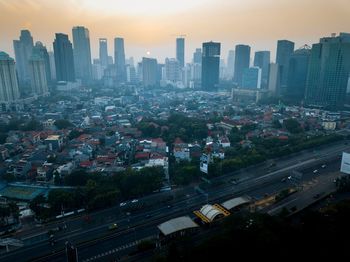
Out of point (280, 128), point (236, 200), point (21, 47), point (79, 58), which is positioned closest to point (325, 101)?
point (280, 128)

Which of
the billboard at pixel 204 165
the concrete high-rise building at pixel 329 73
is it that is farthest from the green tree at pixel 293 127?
the concrete high-rise building at pixel 329 73

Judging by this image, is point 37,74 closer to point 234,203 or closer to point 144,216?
point 144,216

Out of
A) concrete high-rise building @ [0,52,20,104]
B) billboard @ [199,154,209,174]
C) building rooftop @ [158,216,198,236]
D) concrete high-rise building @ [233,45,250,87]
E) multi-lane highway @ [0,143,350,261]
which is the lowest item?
multi-lane highway @ [0,143,350,261]

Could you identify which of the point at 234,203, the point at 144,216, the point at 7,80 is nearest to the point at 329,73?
the point at 234,203

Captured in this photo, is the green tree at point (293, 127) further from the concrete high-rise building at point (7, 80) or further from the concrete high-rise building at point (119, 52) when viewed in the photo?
the concrete high-rise building at point (119, 52)

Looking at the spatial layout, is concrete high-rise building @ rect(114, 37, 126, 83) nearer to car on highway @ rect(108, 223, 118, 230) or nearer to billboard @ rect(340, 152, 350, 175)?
billboard @ rect(340, 152, 350, 175)

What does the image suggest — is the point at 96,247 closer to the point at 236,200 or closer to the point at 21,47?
the point at 236,200

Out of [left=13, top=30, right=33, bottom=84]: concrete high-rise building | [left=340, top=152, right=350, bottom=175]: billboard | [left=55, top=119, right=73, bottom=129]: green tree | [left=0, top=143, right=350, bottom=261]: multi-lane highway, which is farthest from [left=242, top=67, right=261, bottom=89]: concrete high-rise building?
[left=13, top=30, right=33, bottom=84]: concrete high-rise building
